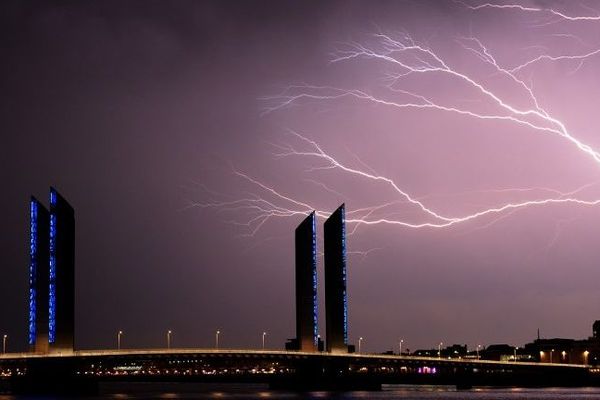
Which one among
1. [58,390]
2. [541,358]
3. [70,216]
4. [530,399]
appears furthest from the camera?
[541,358]

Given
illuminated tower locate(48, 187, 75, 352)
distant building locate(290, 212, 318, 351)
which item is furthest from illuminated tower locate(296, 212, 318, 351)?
illuminated tower locate(48, 187, 75, 352)

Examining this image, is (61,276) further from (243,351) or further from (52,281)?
(243,351)

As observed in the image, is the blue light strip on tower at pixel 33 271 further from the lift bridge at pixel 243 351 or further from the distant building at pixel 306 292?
the distant building at pixel 306 292

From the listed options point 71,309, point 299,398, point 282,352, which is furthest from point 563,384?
point 71,309

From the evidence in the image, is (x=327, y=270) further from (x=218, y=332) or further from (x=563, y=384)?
(x=563, y=384)

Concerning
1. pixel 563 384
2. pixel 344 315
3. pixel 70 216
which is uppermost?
pixel 70 216

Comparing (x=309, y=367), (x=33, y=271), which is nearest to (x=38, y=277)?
(x=33, y=271)

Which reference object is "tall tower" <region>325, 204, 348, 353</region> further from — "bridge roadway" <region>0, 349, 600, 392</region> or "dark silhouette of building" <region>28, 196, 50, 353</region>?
"dark silhouette of building" <region>28, 196, 50, 353</region>
